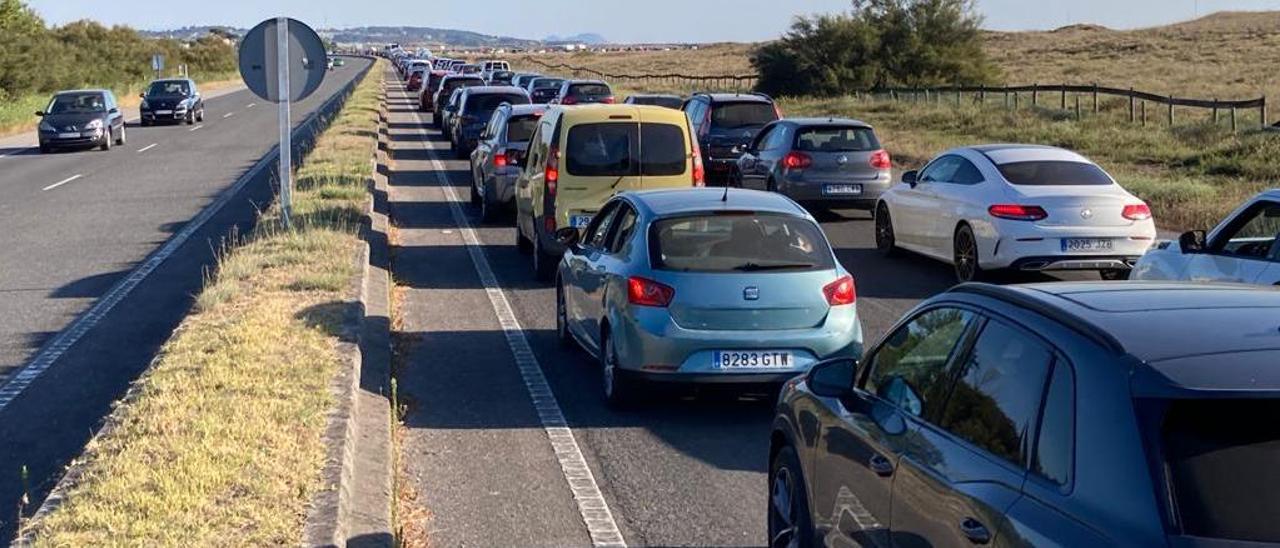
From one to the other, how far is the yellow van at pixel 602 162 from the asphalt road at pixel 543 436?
0.77m

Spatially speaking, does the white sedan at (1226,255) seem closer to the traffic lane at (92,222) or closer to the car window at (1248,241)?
the car window at (1248,241)

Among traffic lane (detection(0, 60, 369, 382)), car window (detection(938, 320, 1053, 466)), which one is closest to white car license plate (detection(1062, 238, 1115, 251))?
traffic lane (detection(0, 60, 369, 382))

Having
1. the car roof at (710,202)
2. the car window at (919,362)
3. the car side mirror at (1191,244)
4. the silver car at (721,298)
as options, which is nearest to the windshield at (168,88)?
the car roof at (710,202)

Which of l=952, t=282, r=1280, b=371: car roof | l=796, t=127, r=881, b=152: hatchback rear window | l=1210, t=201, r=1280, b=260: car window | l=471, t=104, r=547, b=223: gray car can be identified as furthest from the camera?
l=796, t=127, r=881, b=152: hatchback rear window

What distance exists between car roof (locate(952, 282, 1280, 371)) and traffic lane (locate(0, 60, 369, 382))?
8.35m

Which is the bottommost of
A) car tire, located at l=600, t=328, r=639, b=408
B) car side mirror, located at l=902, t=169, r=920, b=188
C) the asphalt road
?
the asphalt road

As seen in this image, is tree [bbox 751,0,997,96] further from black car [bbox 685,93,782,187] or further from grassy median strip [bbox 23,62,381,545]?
grassy median strip [bbox 23,62,381,545]

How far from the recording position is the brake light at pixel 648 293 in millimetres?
9070

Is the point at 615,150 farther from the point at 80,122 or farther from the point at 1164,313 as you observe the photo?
the point at 80,122

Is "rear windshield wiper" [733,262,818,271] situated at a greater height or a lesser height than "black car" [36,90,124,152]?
lesser

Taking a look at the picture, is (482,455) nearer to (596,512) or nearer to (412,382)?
(596,512)

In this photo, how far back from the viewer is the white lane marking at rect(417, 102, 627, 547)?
700cm

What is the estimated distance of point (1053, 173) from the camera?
48.0 ft

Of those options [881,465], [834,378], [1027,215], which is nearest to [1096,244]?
[1027,215]
